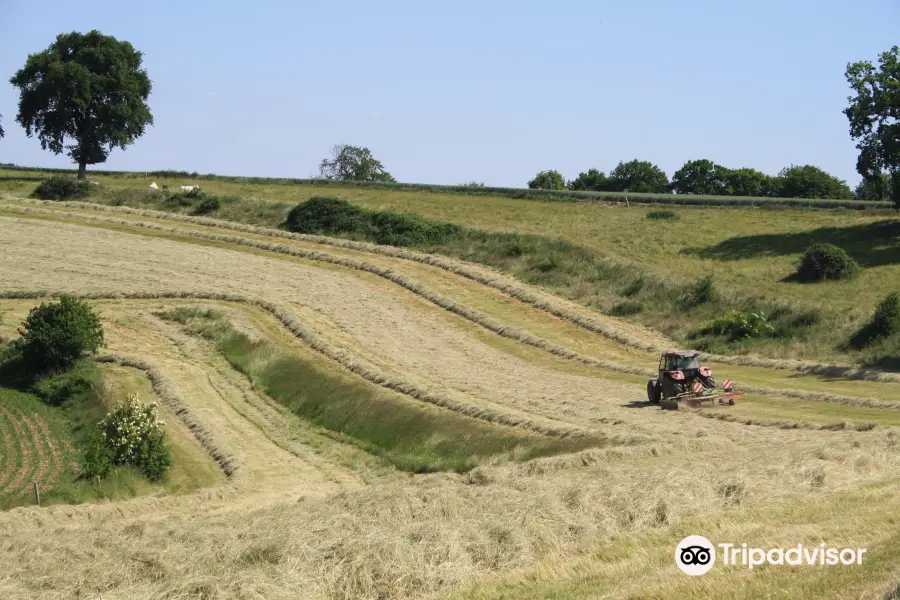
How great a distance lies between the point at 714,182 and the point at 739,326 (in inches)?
3644

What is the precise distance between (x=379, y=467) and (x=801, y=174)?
92.8 metres

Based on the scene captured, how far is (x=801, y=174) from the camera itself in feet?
381

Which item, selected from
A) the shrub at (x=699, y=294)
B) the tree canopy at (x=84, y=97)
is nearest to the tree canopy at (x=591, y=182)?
the tree canopy at (x=84, y=97)

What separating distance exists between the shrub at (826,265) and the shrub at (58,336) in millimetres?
37955

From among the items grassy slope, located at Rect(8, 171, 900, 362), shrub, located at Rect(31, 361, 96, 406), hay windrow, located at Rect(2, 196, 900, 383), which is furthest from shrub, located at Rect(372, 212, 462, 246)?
shrub, located at Rect(31, 361, 96, 406)

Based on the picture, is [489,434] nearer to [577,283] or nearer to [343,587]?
[343,587]

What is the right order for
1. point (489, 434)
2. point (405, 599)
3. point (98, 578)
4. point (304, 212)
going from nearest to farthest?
point (405, 599), point (98, 578), point (489, 434), point (304, 212)

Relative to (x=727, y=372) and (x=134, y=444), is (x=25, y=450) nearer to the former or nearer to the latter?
(x=134, y=444)

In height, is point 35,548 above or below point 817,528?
below

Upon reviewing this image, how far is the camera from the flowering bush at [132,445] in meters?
34.4

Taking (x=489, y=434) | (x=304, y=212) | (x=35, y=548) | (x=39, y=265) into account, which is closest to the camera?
(x=35, y=548)

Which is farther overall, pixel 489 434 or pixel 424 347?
pixel 424 347

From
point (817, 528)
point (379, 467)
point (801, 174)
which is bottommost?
point (379, 467)

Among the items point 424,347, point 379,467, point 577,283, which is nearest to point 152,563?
point 379,467
